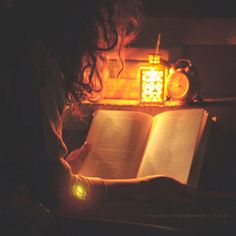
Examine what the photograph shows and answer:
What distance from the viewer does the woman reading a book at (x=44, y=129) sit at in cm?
89

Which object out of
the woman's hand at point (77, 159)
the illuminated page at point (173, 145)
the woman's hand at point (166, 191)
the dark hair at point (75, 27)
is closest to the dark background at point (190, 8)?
the dark hair at point (75, 27)

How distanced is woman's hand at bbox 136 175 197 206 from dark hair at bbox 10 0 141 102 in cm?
37

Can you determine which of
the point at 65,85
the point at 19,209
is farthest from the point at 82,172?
the point at 19,209

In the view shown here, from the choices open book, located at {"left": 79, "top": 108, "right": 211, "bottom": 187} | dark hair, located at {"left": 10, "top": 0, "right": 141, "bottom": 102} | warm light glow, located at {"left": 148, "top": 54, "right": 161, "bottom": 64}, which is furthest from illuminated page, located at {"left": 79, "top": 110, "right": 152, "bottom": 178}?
warm light glow, located at {"left": 148, "top": 54, "right": 161, "bottom": 64}

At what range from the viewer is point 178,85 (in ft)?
5.34

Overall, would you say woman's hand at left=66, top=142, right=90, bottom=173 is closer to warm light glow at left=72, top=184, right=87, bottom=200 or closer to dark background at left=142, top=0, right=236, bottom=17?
warm light glow at left=72, top=184, right=87, bottom=200

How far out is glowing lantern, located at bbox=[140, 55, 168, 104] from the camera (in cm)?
165

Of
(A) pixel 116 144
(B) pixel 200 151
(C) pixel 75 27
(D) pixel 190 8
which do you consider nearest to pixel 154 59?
(D) pixel 190 8

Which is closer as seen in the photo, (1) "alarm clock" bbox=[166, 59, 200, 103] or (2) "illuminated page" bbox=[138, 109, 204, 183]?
(2) "illuminated page" bbox=[138, 109, 204, 183]

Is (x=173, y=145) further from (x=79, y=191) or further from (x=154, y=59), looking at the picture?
(x=154, y=59)

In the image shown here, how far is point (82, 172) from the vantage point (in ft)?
4.42

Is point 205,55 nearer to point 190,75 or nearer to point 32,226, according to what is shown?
point 190,75

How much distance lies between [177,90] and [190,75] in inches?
3.0

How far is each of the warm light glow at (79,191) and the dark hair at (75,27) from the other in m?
0.33
